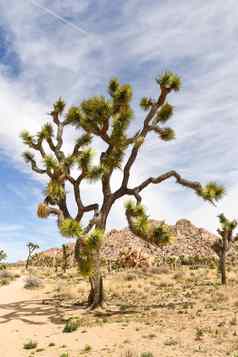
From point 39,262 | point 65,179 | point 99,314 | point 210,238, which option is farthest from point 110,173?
point 210,238

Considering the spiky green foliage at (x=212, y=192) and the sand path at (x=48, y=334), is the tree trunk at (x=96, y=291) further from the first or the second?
the spiky green foliage at (x=212, y=192)

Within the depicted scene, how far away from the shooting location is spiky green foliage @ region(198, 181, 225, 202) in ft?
41.4

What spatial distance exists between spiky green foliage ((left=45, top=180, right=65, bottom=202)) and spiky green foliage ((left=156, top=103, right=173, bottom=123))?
13.3ft

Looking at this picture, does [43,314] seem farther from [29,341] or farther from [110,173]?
[110,173]

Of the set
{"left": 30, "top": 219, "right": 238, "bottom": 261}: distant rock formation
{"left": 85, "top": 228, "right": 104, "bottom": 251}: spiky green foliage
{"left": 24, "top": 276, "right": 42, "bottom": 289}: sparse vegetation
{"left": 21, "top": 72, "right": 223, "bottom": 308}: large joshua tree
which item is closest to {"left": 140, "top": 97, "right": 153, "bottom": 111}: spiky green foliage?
{"left": 21, "top": 72, "right": 223, "bottom": 308}: large joshua tree

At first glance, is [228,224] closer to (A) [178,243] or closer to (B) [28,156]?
(B) [28,156]

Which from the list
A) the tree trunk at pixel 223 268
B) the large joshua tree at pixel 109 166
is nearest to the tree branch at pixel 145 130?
the large joshua tree at pixel 109 166

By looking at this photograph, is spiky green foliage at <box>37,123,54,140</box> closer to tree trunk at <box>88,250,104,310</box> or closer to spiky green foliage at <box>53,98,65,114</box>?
spiky green foliage at <box>53,98,65,114</box>

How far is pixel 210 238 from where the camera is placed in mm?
63250

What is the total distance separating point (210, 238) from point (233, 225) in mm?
45359

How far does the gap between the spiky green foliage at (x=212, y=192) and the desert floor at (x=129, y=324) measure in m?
3.23

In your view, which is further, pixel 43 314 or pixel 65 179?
pixel 65 179

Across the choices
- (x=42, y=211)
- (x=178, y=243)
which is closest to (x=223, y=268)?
(x=42, y=211)

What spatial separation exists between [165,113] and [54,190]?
4.56 m
